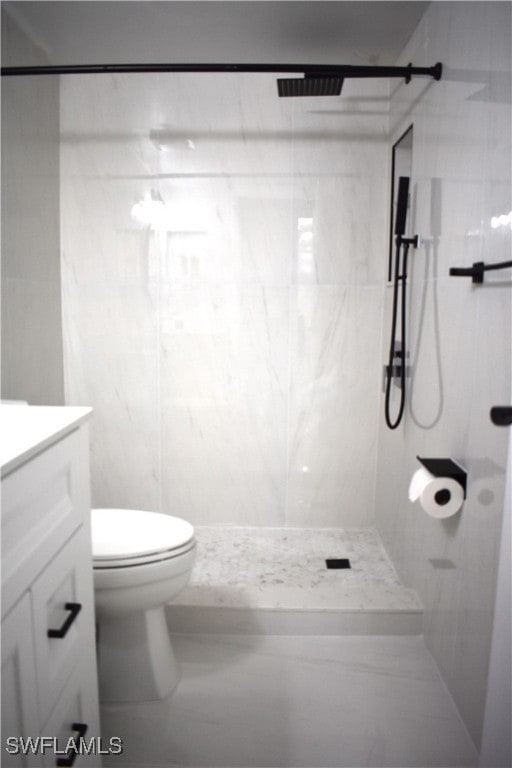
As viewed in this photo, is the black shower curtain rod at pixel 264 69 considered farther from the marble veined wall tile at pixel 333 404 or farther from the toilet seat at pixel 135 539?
the toilet seat at pixel 135 539

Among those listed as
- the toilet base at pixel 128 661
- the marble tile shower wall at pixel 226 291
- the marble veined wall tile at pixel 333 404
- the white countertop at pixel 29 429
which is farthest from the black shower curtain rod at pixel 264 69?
the toilet base at pixel 128 661

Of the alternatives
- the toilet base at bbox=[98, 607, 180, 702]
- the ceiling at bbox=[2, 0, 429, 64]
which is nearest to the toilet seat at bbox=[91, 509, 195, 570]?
the toilet base at bbox=[98, 607, 180, 702]

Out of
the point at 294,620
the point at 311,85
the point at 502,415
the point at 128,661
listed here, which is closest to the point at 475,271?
the point at 502,415

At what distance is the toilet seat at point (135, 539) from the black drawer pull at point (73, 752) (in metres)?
0.42

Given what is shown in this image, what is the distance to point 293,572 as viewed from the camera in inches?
87.4

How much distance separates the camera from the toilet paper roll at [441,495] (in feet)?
4.98

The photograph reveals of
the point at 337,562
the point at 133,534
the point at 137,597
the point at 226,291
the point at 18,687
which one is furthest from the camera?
the point at 226,291

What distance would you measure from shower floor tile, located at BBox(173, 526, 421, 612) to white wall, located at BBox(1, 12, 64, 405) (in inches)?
42.4

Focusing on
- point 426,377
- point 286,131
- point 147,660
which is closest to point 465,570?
point 426,377

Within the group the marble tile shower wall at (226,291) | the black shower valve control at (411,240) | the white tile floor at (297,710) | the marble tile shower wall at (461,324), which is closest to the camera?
the marble tile shower wall at (461,324)

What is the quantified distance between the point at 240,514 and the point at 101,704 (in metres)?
1.18

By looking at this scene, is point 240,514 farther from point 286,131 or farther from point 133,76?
point 133,76

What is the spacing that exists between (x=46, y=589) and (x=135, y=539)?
66 centimetres

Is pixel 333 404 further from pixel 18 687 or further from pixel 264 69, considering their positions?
pixel 18 687
